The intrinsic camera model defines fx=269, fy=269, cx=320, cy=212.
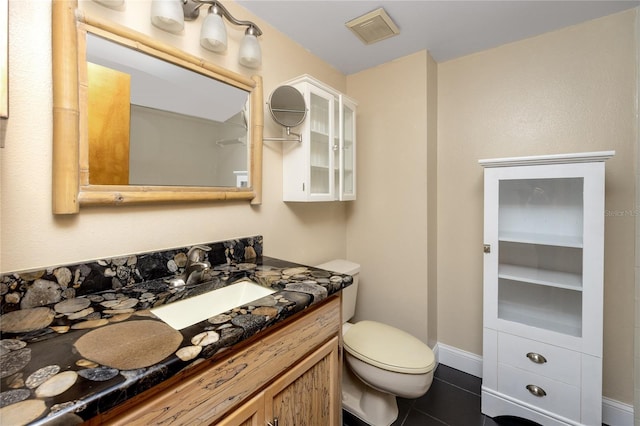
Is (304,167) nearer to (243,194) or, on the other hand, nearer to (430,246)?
(243,194)

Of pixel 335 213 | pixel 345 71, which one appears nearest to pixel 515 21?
pixel 345 71

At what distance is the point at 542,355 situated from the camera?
1.39 m

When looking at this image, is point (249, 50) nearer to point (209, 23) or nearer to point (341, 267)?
point (209, 23)

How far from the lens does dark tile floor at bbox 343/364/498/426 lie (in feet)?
4.78

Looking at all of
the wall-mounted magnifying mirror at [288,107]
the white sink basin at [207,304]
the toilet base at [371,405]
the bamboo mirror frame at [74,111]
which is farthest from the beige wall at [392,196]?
the bamboo mirror frame at [74,111]

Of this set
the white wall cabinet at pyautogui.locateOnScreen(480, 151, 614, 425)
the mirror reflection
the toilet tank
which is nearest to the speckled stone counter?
the mirror reflection

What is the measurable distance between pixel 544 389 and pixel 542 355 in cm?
17

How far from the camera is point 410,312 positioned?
6.22ft

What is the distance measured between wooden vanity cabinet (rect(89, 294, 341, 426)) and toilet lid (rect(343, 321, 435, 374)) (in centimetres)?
28

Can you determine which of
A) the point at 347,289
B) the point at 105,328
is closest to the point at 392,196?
the point at 347,289

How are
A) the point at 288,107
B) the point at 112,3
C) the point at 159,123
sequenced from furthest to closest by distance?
the point at 288,107
the point at 159,123
the point at 112,3

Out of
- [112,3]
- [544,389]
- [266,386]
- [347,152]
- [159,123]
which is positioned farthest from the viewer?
[347,152]

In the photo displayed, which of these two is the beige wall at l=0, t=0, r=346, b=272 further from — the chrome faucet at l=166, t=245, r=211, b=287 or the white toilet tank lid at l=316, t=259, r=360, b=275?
the white toilet tank lid at l=316, t=259, r=360, b=275

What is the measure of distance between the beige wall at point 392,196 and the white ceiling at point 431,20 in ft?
0.70
